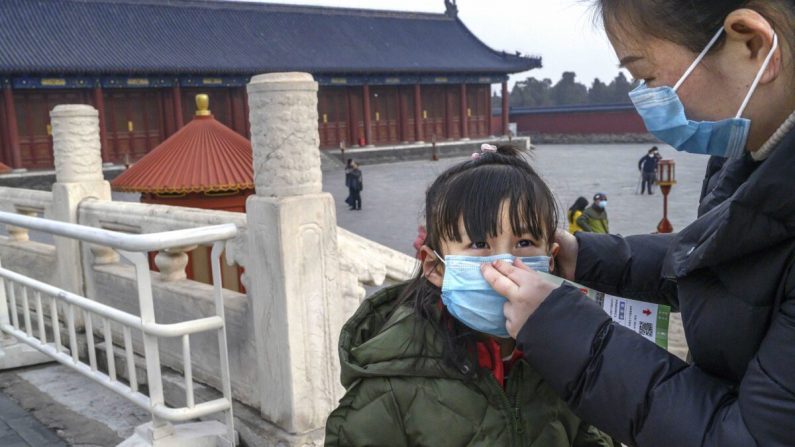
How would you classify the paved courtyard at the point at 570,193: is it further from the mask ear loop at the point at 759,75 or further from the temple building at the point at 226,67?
the temple building at the point at 226,67

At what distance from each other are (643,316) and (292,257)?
131 cm

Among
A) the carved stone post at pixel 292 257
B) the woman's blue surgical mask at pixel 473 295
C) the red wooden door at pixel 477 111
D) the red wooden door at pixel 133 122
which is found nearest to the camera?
the woman's blue surgical mask at pixel 473 295

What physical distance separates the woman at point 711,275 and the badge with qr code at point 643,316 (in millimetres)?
349

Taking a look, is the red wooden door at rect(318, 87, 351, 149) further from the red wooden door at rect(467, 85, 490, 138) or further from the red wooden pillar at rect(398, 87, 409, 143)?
the red wooden door at rect(467, 85, 490, 138)

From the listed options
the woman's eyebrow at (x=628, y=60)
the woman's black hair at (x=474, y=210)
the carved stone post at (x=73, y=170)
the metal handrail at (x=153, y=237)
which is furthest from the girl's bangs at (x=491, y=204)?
the carved stone post at (x=73, y=170)

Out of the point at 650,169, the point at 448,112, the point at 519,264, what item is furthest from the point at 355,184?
the point at 448,112

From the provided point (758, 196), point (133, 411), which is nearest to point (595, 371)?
point (758, 196)

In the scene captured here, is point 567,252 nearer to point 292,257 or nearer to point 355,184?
point 292,257

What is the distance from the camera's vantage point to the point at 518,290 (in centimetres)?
117

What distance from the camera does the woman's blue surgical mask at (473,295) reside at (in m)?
1.31

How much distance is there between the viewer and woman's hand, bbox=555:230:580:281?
62.3 inches

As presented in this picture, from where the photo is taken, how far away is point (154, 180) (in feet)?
13.7

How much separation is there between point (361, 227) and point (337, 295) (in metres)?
10.7

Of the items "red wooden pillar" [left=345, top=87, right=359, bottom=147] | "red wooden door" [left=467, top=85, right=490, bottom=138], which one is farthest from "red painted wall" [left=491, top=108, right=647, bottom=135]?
"red wooden pillar" [left=345, top=87, right=359, bottom=147]
